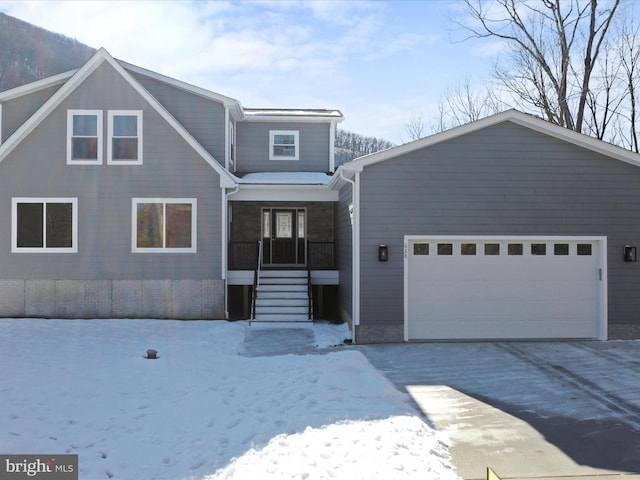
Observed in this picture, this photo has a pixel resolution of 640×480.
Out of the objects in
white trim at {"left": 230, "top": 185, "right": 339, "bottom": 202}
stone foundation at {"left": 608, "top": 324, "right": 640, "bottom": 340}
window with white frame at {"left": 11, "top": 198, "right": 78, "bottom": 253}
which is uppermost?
white trim at {"left": 230, "top": 185, "right": 339, "bottom": 202}

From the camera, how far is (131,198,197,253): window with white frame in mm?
13773

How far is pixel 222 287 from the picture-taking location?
13859 millimetres

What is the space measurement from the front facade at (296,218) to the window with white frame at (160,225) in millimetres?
37

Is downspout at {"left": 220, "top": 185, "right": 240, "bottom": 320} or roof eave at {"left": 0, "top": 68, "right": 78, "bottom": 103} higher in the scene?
roof eave at {"left": 0, "top": 68, "right": 78, "bottom": 103}

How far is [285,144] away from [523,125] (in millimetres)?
8246

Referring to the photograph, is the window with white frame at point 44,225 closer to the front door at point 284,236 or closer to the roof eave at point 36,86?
the roof eave at point 36,86

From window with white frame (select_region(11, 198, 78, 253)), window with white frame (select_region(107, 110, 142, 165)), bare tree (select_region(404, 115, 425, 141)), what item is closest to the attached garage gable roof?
window with white frame (select_region(107, 110, 142, 165))

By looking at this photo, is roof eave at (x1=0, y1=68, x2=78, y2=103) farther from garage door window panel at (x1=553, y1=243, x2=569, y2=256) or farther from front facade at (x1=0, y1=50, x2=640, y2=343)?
garage door window panel at (x1=553, y1=243, x2=569, y2=256)

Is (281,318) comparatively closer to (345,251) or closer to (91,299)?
(345,251)

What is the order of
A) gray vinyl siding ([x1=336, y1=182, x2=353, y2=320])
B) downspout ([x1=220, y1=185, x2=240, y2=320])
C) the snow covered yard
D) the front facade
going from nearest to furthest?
the snow covered yard, the front facade, gray vinyl siding ([x1=336, y1=182, x2=353, y2=320]), downspout ([x1=220, y1=185, x2=240, y2=320])

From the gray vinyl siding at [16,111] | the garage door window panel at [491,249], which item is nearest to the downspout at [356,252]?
the garage door window panel at [491,249]

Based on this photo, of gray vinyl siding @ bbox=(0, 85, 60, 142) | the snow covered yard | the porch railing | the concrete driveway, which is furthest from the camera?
the porch railing

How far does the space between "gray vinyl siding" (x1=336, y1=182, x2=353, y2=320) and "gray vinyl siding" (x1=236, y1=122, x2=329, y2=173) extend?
103 inches

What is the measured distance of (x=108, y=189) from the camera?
45.1 ft
